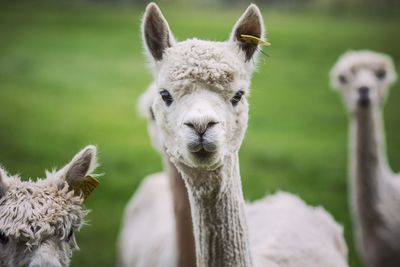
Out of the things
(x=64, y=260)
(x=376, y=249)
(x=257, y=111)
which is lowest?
(x=64, y=260)

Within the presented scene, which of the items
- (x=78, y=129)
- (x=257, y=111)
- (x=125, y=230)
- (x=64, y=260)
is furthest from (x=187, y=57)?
(x=257, y=111)

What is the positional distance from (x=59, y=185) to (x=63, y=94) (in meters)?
8.78

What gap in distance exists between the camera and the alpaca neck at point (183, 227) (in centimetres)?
348

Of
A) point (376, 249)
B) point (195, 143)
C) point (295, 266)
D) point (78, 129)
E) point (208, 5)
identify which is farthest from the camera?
point (208, 5)

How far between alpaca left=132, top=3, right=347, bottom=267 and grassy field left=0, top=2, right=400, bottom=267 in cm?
327

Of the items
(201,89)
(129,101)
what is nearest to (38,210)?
(201,89)

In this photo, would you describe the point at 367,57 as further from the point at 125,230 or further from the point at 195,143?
the point at 195,143

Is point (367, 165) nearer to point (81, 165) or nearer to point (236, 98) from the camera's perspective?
point (236, 98)

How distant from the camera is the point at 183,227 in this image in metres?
3.50

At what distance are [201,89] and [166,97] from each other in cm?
20

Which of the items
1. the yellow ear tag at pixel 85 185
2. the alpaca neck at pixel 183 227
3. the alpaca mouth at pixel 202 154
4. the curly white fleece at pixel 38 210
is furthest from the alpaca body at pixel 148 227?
the alpaca mouth at pixel 202 154

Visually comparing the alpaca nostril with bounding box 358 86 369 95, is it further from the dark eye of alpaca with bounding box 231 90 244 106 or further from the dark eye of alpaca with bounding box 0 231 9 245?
the dark eye of alpaca with bounding box 0 231 9 245

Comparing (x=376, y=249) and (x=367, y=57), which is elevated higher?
(x=367, y=57)

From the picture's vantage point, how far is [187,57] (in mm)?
2602
